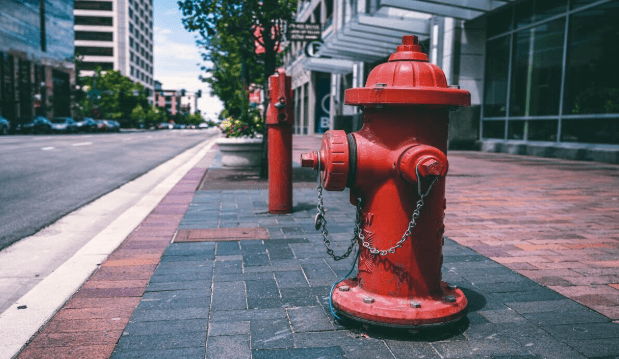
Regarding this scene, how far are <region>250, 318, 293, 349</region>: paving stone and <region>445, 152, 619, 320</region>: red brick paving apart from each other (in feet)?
5.69

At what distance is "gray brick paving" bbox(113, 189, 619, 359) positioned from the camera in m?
2.34

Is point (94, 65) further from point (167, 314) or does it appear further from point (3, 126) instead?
point (167, 314)

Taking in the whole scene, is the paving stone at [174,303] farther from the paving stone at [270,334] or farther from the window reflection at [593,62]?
the window reflection at [593,62]

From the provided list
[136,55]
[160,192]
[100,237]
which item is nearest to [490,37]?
[160,192]

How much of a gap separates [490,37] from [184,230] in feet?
Result: 46.7

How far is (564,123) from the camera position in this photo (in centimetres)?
1333

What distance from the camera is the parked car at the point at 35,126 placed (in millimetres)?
38312

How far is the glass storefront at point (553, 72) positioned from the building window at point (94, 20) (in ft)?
317

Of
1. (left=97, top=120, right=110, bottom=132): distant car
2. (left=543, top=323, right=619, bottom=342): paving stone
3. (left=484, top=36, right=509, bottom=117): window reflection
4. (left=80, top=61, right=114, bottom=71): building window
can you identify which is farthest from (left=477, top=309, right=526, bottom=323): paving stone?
(left=80, top=61, right=114, bottom=71): building window

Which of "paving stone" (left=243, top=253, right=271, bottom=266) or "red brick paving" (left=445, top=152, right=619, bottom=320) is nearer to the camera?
"red brick paving" (left=445, top=152, right=619, bottom=320)

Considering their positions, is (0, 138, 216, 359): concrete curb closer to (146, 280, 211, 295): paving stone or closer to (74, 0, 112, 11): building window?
(146, 280, 211, 295): paving stone

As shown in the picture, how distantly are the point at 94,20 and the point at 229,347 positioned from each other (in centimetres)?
10849

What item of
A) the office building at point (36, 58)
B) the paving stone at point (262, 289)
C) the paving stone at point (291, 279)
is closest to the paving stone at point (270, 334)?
the paving stone at point (262, 289)

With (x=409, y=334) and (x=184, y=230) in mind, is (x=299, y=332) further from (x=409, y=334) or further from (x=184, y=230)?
(x=184, y=230)
